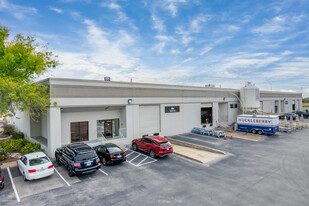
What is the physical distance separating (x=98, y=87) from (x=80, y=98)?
2.11m

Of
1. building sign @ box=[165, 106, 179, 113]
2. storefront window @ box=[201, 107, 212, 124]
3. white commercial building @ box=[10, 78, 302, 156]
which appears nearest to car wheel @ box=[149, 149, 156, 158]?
white commercial building @ box=[10, 78, 302, 156]

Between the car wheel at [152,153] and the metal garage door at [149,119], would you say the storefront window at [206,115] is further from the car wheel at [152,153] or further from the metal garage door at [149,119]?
the car wheel at [152,153]

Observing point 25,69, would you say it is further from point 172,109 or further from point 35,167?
point 172,109

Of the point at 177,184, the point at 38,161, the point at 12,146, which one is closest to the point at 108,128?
the point at 12,146

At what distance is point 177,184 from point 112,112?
42.1 ft

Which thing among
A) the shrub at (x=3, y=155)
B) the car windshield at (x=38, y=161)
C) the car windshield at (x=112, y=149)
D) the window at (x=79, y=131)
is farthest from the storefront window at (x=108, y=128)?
the car windshield at (x=38, y=161)

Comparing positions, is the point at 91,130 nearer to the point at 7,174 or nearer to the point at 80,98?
the point at 80,98

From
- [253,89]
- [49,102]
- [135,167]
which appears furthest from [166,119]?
[253,89]

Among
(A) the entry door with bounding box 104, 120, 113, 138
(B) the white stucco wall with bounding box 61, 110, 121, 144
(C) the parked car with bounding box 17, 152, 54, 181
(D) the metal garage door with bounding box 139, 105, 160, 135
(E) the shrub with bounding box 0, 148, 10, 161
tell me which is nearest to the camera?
(C) the parked car with bounding box 17, 152, 54, 181

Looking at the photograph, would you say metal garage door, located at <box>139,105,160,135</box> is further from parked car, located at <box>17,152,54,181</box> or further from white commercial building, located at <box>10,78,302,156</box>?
parked car, located at <box>17,152,54,181</box>

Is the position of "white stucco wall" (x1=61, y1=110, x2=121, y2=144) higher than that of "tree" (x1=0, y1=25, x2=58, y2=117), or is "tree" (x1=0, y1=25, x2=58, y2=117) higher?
"tree" (x1=0, y1=25, x2=58, y2=117)

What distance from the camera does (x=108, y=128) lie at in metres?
21.6

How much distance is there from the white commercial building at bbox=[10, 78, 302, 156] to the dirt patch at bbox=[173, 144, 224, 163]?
18.9ft

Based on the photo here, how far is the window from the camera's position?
19250 mm
